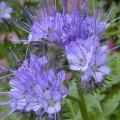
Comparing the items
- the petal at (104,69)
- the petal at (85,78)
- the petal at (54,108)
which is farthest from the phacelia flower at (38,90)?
the petal at (104,69)

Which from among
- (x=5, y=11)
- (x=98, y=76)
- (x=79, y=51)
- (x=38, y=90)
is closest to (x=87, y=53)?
(x=79, y=51)

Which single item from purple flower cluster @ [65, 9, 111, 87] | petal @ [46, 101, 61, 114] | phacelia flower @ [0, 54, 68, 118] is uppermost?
purple flower cluster @ [65, 9, 111, 87]

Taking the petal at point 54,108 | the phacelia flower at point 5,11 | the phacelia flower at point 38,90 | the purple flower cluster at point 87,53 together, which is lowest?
the petal at point 54,108

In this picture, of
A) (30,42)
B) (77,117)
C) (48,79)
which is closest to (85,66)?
(48,79)

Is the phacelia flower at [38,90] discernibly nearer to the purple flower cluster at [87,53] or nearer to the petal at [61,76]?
the petal at [61,76]

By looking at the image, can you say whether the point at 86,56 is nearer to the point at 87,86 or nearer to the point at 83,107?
the point at 87,86

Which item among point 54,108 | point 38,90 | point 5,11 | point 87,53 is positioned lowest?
point 54,108

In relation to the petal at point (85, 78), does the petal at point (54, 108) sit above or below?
below

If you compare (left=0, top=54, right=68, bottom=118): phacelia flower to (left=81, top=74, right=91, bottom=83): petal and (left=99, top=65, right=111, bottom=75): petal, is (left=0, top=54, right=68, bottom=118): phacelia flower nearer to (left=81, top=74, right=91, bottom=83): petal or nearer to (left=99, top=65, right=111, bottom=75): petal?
(left=81, top=74, right=91, bottom=83): petal

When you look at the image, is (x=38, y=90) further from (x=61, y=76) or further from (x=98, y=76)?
(x=98, y=76)

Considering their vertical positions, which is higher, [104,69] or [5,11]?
[5,11]

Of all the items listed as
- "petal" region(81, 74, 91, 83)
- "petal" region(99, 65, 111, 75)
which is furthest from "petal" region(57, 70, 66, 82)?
"petal" region(99, 65, 111, 75)
